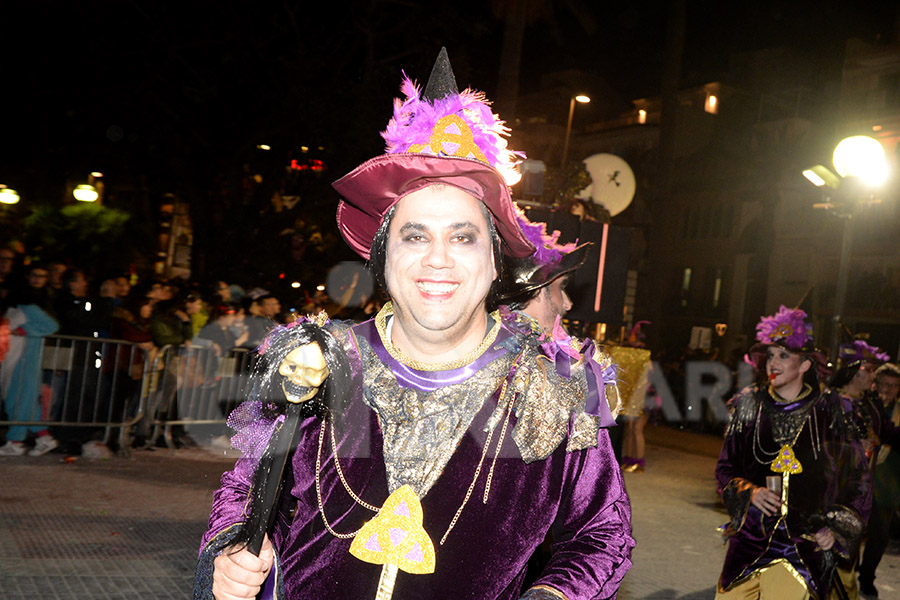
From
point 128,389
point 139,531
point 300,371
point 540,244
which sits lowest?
point 139,531

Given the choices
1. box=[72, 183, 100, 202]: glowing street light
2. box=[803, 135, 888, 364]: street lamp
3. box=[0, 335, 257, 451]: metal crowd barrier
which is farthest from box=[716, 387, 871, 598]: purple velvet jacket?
box=[72, 183, 100, 202]: glowing street light

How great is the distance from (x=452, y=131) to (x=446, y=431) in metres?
0.94

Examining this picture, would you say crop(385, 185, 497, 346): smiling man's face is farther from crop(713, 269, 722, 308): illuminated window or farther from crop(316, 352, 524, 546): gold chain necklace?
crop(713, 269, 722, 308): illuminated window

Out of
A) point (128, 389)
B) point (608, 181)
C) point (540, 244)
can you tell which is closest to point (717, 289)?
point (608, 181)

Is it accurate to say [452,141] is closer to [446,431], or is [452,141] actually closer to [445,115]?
[445,115]

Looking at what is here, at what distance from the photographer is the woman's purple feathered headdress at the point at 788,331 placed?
527 cm

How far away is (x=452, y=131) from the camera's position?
2.49 m

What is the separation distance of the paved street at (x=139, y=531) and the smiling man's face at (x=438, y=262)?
3.67 meters

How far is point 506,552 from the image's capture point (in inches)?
88.6

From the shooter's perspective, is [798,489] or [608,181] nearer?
[798,489]

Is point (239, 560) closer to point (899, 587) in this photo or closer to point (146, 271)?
point (899, 587)

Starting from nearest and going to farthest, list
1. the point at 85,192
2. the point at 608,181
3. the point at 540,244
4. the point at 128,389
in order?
the point at 540,244 < the point at 608,181 < the point at 128,389 < the point at 85,192

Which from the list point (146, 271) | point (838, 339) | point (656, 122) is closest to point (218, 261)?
point (146, 271)

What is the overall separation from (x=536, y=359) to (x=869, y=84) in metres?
33.2
